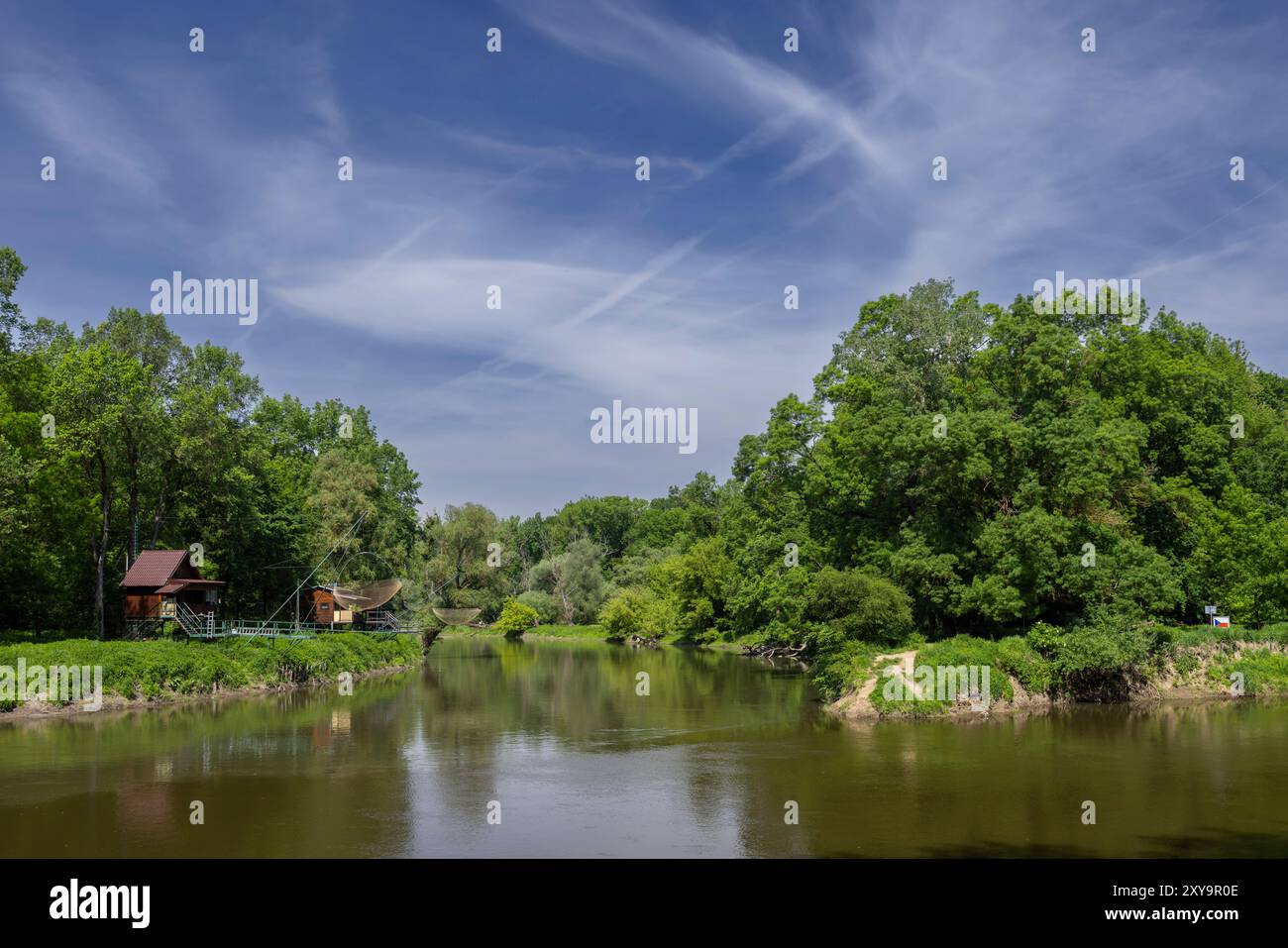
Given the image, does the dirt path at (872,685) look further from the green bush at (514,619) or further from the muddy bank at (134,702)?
the green bush at (514,619)

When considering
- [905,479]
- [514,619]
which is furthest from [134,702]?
[514,619]

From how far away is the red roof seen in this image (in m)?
43.4

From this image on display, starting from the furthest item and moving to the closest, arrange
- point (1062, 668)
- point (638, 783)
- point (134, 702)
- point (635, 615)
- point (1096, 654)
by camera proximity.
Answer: point (635, 615), point (134, 702), point (1062, 668), point (1096, 654), point (638, 783)

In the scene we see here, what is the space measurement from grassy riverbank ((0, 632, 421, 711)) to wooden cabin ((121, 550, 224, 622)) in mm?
3159

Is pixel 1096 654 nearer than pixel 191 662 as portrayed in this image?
Yes

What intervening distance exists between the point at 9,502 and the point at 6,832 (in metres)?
26.4

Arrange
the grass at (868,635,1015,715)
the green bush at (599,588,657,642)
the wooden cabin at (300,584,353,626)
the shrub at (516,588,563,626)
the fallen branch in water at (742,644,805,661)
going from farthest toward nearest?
the shrub at (516,588,563,626) < the green bush at (599,588,657,642) < the fallen branch in water at (742,644,805,661) < the wooden cabin at (300,584,353,626) < the grass at (868,635,1015,715)

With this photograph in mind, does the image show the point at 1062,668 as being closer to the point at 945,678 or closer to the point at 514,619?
the point at 945,678

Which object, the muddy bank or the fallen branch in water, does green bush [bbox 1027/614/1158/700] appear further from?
the muddy bank

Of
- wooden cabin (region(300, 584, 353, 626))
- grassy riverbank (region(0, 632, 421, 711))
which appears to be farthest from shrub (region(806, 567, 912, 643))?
wooden cabin (region(300, 584, 353, 626))

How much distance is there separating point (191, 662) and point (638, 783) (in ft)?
78.3

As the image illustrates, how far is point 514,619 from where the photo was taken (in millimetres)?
101000
